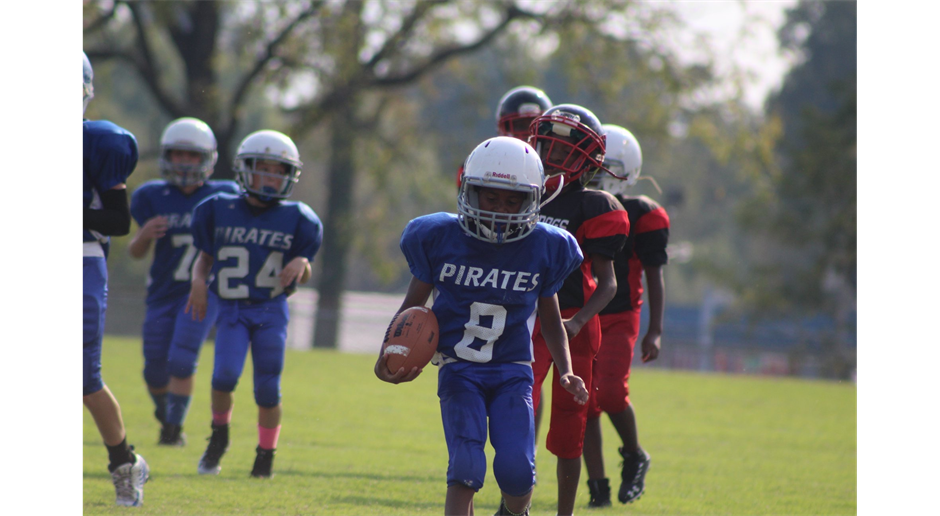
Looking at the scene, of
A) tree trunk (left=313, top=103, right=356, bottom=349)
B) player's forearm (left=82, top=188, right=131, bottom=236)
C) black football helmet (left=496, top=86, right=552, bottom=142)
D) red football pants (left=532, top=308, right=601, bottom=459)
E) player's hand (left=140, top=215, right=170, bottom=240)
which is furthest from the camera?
tree trunk (left=313, top=103, right=356, bottom=349)

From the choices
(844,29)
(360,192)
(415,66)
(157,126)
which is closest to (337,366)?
(415,66)

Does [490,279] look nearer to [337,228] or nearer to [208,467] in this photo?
[208,467]

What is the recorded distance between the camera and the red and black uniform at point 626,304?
5.27m

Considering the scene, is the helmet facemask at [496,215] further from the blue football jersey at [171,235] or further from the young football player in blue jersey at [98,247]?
the blue football jersey at [171,235]

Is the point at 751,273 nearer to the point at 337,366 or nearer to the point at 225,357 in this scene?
the point at 337,366

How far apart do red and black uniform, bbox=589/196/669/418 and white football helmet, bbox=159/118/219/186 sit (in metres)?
3.13

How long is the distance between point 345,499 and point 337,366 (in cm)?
904

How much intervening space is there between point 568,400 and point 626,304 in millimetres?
1050

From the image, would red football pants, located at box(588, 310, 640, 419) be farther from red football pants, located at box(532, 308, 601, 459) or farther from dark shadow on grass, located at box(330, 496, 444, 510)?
dark shadow on grass, located at box(330, 496, 444, 510)

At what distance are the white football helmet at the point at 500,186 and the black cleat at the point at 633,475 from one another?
207 cm

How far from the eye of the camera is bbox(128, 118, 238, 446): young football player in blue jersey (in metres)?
6.85

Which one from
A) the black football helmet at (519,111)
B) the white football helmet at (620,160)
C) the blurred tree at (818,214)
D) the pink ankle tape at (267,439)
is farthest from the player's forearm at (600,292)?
the blurred tree at (818,214)

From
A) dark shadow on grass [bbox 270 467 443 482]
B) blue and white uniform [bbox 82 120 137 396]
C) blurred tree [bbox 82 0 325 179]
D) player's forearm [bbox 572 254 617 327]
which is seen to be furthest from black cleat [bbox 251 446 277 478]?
blurred tree [bbox 82 0 325 179]

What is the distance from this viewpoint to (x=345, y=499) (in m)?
5.18
